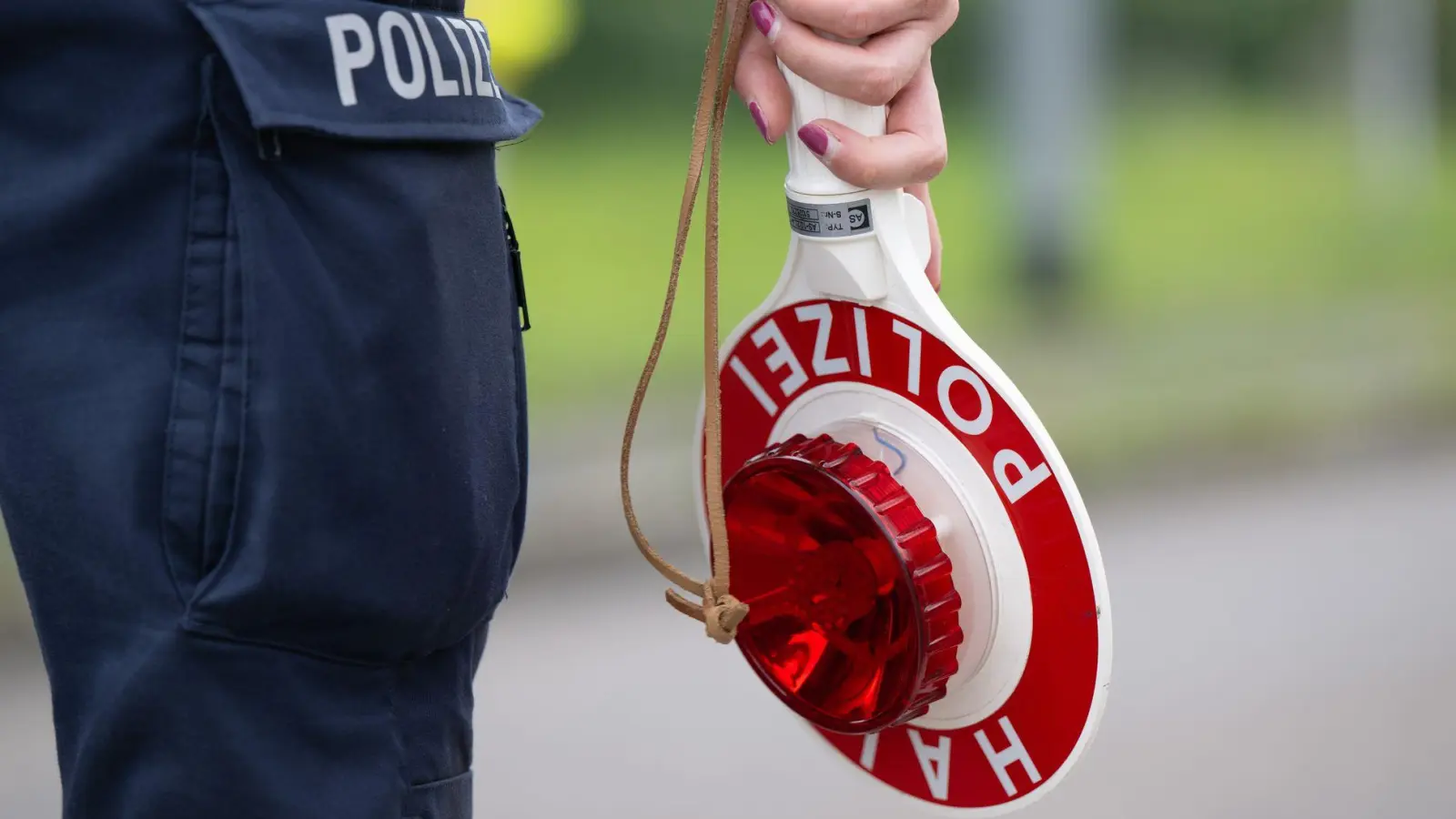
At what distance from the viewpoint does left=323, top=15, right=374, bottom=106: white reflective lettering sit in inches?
27.7

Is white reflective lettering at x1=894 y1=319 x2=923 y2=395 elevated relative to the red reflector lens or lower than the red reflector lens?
elevated

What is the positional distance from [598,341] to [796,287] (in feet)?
10.3

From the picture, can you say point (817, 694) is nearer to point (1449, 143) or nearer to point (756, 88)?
point (756, 88)

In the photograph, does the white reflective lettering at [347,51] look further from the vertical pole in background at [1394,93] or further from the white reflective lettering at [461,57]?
the vertical pole in background at [1394,93]

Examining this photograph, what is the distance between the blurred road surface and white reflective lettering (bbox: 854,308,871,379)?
138 cm

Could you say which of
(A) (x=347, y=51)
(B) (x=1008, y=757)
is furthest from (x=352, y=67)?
(B) (x=1008, y=757)

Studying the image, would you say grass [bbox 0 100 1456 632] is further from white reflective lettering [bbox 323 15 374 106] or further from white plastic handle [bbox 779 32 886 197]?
white reflective lettering [bbox 323 15 374 106]

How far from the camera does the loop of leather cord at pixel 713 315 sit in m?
0.87

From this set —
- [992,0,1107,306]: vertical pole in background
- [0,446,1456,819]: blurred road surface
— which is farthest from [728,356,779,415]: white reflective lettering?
[992,0,1107,306]: vertical pole in background

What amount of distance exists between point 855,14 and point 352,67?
27 cm

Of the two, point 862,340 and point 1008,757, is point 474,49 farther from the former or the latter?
point 1008,757

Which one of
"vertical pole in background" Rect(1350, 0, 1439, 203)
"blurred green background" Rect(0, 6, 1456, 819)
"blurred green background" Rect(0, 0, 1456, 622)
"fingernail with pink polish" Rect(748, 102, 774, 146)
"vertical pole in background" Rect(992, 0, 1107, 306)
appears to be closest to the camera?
"fingernail with pink polish" Rect(748, 102, 774, 146)

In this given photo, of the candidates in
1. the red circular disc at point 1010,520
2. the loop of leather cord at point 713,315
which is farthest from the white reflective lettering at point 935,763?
the loop of leather cord at point 713,315

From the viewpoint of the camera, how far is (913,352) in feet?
2.85
